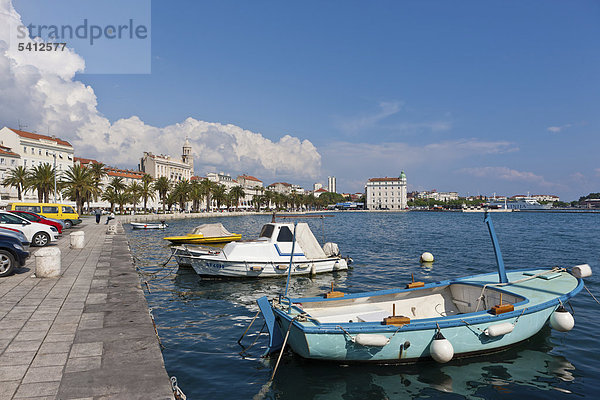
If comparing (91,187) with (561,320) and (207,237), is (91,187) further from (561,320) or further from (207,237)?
(561,320)

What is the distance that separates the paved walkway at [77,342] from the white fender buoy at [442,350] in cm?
611

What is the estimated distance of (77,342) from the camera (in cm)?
746

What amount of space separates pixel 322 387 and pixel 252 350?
2.99 metres

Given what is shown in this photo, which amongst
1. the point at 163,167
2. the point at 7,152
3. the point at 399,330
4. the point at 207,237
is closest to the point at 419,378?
the point at 399,330

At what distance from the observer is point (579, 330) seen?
503 inches

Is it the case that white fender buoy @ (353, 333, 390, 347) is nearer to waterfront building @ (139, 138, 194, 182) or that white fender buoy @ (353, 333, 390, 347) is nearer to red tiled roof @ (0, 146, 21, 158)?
red tiled roof @ (0, 146, 21, 158)

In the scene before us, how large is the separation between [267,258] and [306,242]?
288 cm

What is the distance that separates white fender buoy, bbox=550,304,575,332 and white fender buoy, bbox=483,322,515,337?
222 cm

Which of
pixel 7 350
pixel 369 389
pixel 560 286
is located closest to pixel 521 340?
pixel 560 286

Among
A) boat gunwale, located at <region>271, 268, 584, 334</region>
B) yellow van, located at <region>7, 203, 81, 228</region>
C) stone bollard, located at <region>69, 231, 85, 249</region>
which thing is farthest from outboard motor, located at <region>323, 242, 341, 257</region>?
yellow van, located at <region>7, 203, 81, 228</region>

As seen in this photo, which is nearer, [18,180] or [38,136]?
[18,180]

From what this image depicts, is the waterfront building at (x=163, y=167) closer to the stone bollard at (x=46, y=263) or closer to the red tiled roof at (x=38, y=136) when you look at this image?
the red tiled roof at (x=38, y=136)

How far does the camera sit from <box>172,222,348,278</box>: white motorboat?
19.5m

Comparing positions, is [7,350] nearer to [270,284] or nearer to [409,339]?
[409,339]
